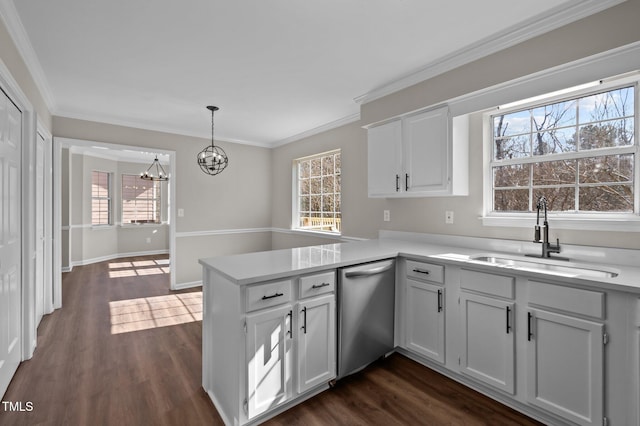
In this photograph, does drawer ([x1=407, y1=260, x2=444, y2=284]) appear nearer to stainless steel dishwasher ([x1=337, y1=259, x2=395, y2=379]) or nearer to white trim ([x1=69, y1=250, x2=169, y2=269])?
stainless steel dishwasher ([x1=337, y1=259, x2=395, y2=379])

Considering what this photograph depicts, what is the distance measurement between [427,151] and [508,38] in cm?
96

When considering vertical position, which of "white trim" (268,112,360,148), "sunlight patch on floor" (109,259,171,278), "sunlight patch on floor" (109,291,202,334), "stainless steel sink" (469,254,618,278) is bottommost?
"sunlight patch on floor" (109,291,202,334)

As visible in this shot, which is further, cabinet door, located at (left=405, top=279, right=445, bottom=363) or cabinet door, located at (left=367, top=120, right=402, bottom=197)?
cabinet door, located at (left=367, top=120, right=402, bottom=197)

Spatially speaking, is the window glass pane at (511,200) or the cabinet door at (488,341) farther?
the window glass pane at (511,200)

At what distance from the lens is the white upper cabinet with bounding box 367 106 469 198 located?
2580 mm

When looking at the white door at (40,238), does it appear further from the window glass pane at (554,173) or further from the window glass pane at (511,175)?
the window glass pane at (554,173)

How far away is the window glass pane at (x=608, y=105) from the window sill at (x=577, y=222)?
0.67 metres

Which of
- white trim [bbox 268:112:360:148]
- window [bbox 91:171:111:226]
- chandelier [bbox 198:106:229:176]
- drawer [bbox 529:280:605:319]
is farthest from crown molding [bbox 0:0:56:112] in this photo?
window [bbox 91:171:111:226]

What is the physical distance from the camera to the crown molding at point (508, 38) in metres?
1.86

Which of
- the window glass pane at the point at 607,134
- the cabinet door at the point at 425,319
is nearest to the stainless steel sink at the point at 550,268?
the cabinet door at the point at 425,319

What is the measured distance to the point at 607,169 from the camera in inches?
80.7

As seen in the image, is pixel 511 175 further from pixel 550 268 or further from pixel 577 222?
pixel 550 268

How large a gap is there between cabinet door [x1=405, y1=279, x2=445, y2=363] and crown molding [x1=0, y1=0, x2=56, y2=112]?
324cm

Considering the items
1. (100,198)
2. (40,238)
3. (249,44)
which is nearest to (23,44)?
(249,44)
